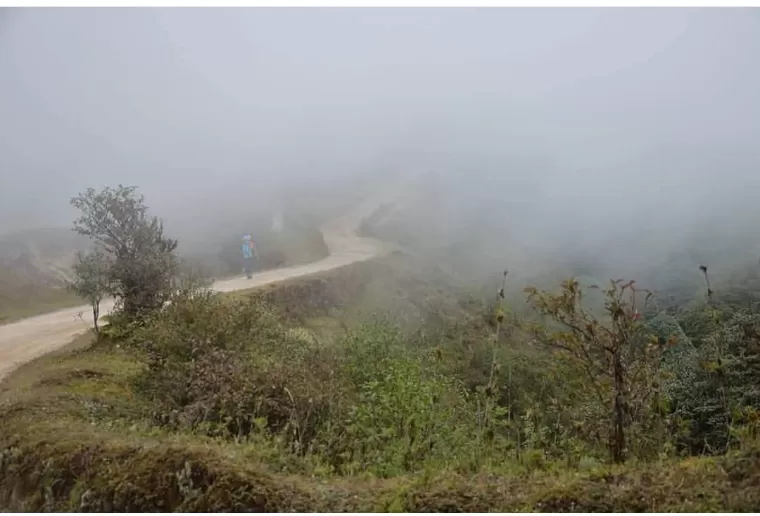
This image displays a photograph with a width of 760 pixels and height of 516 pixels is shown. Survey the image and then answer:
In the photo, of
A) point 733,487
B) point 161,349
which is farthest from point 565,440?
Answer: point 161,349

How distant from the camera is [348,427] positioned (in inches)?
303

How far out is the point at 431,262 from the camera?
39.9 meters

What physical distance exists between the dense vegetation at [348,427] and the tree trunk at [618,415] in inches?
1.0

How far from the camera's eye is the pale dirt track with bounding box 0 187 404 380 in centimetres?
1416

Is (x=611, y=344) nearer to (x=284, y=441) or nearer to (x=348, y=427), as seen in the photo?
(x=348, y=427)

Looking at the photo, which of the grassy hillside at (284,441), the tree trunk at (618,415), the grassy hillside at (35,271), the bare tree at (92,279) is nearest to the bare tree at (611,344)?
the tree trunk at (618,415)

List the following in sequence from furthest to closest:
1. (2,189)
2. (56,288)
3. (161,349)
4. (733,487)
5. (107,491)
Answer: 1. (2,189)
2. (56,288)
3. (161,349)
4. (107,491)
5. (733,487)

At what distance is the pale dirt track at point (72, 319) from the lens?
558 inches

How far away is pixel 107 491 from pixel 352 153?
7697 cm

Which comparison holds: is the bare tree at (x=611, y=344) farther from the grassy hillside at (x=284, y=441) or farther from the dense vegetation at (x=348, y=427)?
the grassy hillside at (x=284, y=441)

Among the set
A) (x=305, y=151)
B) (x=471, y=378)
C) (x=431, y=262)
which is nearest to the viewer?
(x=471, y=378)

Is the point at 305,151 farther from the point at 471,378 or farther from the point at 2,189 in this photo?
the point at 471,378

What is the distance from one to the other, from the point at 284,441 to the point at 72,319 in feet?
48.2

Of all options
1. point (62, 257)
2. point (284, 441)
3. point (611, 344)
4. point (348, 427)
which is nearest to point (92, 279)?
point (284, 441)
